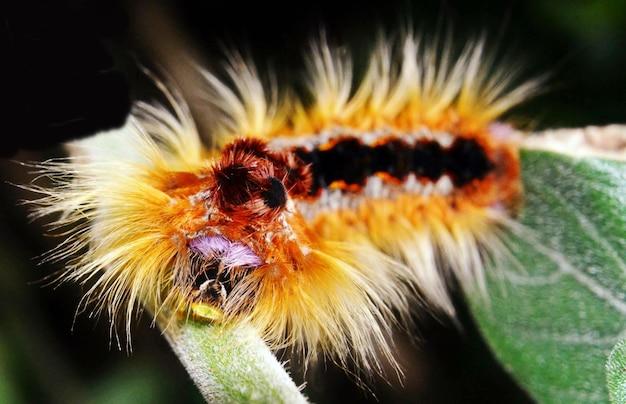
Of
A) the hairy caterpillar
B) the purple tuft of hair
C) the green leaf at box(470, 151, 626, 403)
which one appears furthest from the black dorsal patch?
the purple tuft of hair

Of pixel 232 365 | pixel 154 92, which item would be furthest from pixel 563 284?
pixel 154 92

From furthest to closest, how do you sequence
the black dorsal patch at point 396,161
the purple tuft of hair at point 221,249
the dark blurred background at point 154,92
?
the black dorsal patch at point 396,161
the dark blurred background at point 154,92
the purple tuft of hair at point 221,249

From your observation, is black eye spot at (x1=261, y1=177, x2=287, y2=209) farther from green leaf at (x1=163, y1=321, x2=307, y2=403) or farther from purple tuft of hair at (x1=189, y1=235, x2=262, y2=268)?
green leaf at (x1=163, y1=321, x2=307, y2=403)

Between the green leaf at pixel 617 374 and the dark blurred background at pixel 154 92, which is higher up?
the dark blurred background at pixel 154 92

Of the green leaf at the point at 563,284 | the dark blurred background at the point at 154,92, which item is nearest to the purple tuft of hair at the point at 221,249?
the dark blurred background at the point at 154,92

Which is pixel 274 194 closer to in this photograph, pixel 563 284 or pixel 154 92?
pixel 154 92

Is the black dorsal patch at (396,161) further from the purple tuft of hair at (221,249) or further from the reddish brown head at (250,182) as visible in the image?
the purple tuft of hair at (221,249)
